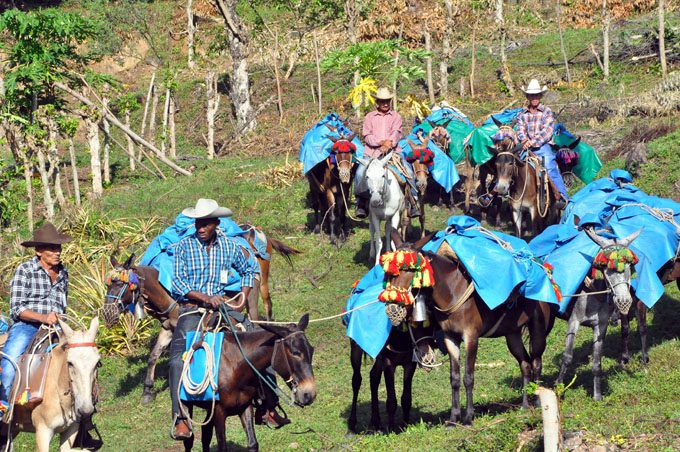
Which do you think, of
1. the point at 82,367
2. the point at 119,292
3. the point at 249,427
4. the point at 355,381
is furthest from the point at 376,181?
the point at 82,367

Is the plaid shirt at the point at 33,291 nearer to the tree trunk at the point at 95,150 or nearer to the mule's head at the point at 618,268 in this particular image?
the mule's head at the point at 618,268

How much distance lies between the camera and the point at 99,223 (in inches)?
771

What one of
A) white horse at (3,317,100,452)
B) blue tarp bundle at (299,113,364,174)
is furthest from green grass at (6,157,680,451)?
white horse at (3,317,100,452)

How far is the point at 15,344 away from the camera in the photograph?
965 cm

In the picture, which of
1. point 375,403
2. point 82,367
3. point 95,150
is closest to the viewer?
point 82,367

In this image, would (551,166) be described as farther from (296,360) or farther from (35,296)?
(35,296)

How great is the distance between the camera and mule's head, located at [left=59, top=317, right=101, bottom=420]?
28.8ft

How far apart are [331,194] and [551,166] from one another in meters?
4.45

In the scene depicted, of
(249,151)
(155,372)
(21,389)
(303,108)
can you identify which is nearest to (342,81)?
(303,108)

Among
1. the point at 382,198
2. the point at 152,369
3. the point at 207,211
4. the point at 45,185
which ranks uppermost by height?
the point at 45,185

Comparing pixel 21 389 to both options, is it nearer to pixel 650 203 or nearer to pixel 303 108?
pixel 650 203

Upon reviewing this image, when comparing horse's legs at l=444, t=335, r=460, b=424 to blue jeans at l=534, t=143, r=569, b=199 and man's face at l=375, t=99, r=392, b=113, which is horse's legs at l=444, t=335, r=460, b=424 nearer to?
blue jeans at l=534, t=143, r=569, b=199

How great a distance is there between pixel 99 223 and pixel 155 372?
19.0 ft

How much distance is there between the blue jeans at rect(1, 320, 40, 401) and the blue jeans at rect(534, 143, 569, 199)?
10.6m
